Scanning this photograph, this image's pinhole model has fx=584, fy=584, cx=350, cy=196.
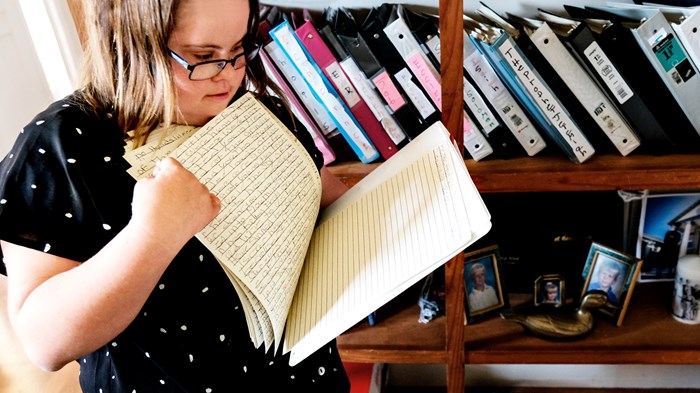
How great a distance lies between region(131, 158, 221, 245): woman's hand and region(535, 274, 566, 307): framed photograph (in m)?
0.92

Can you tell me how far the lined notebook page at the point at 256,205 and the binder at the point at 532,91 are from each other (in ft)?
1.56

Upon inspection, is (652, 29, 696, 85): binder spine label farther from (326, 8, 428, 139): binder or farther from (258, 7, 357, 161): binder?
(258, 7, 357, 161): binder

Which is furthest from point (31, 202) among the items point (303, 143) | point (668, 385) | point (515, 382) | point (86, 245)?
point (668, 385)

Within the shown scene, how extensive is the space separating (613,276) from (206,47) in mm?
990

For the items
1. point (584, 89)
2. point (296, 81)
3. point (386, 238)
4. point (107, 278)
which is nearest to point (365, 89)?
point (296, 81)

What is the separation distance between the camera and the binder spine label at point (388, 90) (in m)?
1.06

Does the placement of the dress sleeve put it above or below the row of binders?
above

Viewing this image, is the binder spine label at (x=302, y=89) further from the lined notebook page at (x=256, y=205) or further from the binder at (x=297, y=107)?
the lined notebook page at (x=256, y=205)

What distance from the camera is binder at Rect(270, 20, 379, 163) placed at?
1.05m

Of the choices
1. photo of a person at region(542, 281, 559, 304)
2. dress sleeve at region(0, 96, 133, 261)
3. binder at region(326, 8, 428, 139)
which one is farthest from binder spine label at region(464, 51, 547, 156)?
dress sleeve at region(0, 96, 133, 261)

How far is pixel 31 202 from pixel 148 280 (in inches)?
5.4

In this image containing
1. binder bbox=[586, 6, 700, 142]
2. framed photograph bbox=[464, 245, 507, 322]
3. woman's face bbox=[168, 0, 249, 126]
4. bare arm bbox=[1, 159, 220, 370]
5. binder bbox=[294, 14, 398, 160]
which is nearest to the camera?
bare arm bbox=[1, 159, 220, 370]

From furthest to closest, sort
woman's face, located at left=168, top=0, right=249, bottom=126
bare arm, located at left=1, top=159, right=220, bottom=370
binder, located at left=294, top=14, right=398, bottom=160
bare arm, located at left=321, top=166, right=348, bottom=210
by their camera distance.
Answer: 1. binder, located at left=294, top=14, right=398, bottom=160
2. bare arm, located at left=321, top=166, right=348, bottom=210
3. woman's face, located at left=168, top=0, right=249, bottom=126
4. bare arm, located at left=1, top=159, right=220, bottom=370

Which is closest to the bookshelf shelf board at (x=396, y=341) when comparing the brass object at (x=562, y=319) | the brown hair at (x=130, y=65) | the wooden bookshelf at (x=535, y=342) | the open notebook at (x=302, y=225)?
the wooden bookshelf at (x=535, y=342)
